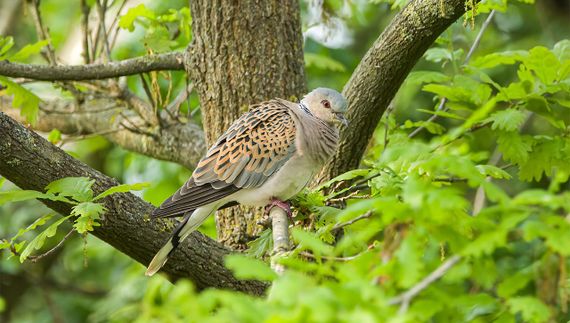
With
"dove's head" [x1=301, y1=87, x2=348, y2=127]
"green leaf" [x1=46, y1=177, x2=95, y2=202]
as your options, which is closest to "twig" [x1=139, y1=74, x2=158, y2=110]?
"dove's head" [x1=301, y1=87, x2=348, y2=127]

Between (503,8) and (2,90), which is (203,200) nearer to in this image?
(2,90)

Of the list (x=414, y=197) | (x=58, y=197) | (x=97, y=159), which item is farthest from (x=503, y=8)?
(x=97, y=159)

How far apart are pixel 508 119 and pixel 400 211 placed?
6.94ft

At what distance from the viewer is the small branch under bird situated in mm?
4059

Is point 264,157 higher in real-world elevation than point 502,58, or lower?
lower

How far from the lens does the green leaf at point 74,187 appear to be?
3.24m

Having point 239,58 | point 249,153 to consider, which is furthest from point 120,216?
point 239,58

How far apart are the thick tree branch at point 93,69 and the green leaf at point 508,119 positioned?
5.27 feet

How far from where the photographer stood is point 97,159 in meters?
8.07

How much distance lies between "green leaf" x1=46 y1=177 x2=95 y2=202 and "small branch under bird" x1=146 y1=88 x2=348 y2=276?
75 cm

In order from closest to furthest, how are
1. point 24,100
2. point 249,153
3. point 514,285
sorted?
point 514,285 < point 249,153 < point 24,100

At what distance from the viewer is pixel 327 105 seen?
14.1 ft

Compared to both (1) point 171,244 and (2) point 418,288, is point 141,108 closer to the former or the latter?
(1) point 171,244

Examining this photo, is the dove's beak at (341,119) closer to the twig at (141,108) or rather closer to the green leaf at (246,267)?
the twig at (141,108)
